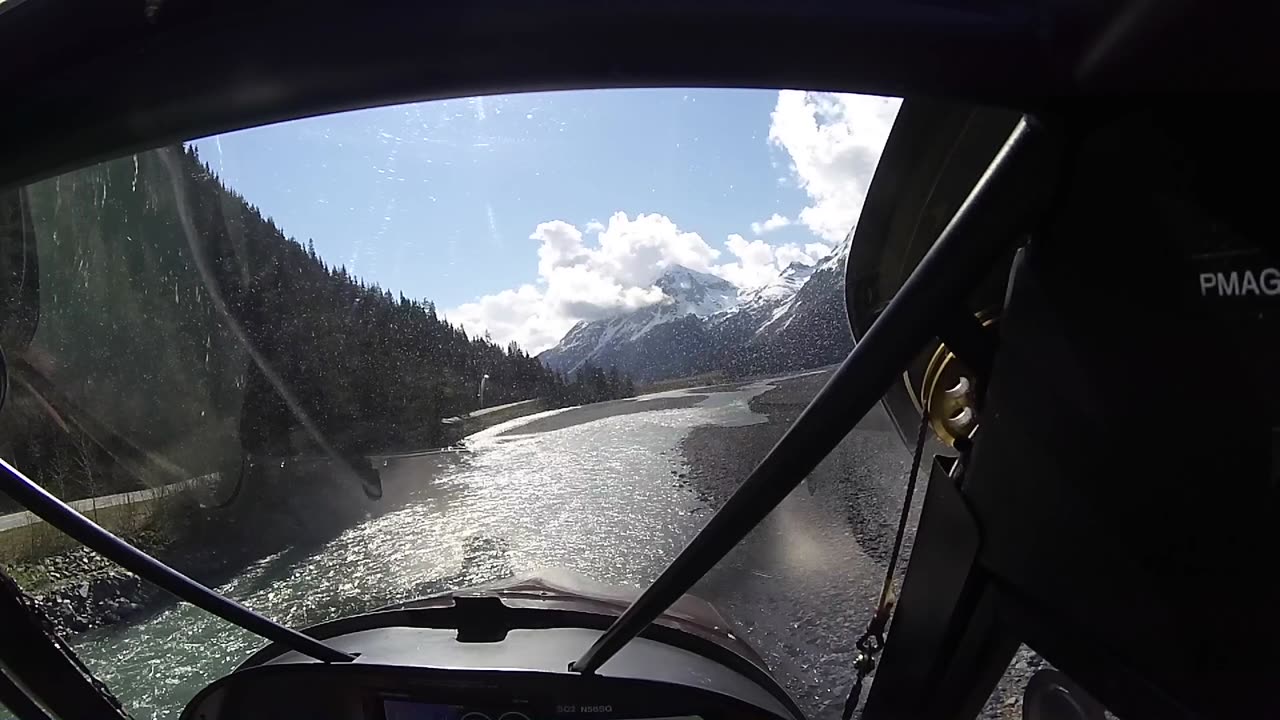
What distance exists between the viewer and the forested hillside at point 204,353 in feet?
10.1

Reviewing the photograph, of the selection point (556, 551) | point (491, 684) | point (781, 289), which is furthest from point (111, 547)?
point (781, 289)

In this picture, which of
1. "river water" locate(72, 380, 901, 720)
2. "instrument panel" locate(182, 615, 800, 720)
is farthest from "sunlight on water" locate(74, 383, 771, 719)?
"instrument panel" locate(182, 615, 800, 720)

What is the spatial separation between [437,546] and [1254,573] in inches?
91.7

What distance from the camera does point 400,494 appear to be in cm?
328

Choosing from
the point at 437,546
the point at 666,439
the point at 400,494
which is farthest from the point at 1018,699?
the point at 400,494

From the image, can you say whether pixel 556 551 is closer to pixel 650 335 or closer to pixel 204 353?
pixel 650 335

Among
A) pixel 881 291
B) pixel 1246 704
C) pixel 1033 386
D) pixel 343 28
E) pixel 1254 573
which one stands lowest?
pixel 1246 704

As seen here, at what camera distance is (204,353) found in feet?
13.0

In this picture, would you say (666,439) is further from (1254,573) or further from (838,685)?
(1254,573)

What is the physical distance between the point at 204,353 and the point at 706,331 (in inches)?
97.3

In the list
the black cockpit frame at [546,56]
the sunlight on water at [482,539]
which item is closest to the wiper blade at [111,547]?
the sunlight on water at [482,539]

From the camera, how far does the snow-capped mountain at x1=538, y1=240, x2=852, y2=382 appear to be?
97.2 inches

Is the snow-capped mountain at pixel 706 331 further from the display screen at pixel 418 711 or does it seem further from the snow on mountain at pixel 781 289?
the display screen at pixel 418 711

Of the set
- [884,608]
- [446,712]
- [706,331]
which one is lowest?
[446,712]
